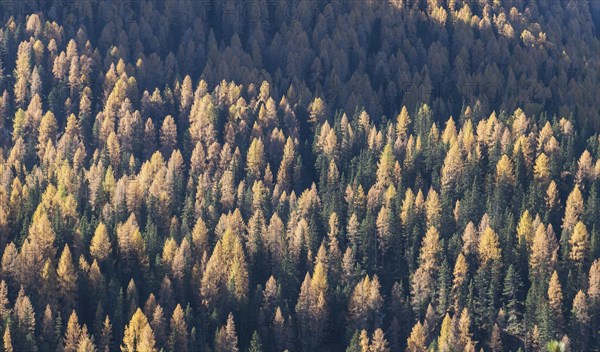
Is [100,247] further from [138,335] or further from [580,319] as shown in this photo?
[580,319]

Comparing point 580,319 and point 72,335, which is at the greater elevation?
point 580,319

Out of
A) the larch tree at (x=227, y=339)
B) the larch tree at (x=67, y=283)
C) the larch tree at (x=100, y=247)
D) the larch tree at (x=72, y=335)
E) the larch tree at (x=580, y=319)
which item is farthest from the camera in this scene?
the larch tree at (x=100, y=247)

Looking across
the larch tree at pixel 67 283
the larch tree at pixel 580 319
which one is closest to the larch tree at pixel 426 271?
the larch tree at pixel 580 319

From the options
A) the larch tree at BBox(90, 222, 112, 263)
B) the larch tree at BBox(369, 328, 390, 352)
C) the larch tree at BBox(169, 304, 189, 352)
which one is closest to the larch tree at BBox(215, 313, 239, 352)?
the larch tree at BBox(169, 304, 189, 352)

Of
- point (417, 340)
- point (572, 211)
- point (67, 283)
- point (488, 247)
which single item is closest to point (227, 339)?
point (67, 283)

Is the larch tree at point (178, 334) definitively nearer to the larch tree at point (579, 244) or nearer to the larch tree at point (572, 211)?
the larch tree at point (579, 244)

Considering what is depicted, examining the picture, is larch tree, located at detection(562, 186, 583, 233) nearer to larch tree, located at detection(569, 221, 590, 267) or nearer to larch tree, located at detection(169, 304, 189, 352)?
larch tree, located at detection(569, 221, 590, 267)

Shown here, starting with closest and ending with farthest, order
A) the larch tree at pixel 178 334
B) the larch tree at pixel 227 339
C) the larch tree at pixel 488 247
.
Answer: the larch tree at pixel 178 334
the larch tree at pixel 227 339
the larch tree at pixel 488 247

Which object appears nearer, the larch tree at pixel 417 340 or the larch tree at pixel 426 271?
the larch tree at pixel 417 340

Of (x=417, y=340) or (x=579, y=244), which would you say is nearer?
(x=417, y=340)

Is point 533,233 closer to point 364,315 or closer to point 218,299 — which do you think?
point 364,315

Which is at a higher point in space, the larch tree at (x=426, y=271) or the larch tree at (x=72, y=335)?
the larch tree at (x=426, y=271)
